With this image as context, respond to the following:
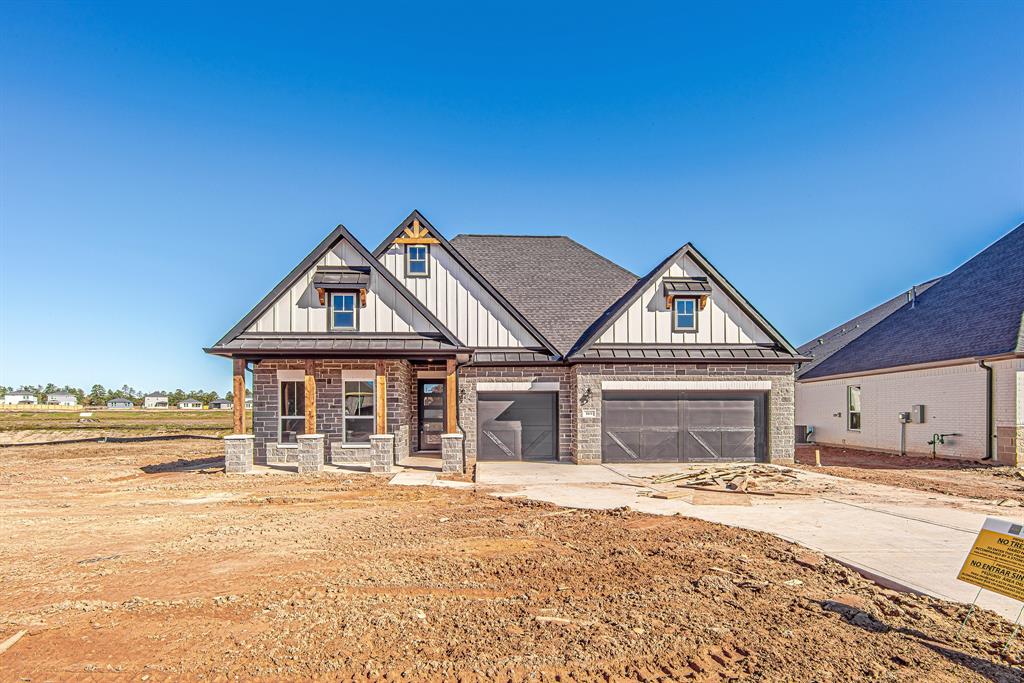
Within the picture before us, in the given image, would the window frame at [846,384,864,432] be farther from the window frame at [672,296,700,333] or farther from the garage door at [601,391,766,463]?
the window frame at [672,296,700,333]

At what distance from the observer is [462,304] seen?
61.1 feet

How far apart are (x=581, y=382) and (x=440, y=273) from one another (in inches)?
221

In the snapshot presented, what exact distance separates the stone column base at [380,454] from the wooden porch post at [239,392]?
346cm

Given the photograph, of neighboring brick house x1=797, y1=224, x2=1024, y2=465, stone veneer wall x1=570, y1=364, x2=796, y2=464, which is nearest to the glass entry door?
stone veneer wall x1=570, y1=364, x2=796, y2=464

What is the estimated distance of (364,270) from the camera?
16922 millimetres

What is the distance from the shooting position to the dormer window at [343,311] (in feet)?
54.7

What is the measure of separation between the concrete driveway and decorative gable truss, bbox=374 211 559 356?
4.42 m

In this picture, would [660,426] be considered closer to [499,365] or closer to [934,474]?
[499,365]

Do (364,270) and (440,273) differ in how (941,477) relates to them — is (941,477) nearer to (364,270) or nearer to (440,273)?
(440,273)

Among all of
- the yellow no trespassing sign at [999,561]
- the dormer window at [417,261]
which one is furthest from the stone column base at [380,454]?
the yellow no trespassing sign at [999,561]

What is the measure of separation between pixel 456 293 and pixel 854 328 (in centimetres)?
2210

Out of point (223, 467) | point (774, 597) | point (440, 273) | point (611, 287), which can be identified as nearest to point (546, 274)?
point (611, 287)

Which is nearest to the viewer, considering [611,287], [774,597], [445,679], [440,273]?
[445,679]

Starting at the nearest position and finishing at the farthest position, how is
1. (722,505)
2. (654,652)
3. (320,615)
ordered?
(654,652) < (320,615) < (722,505)
